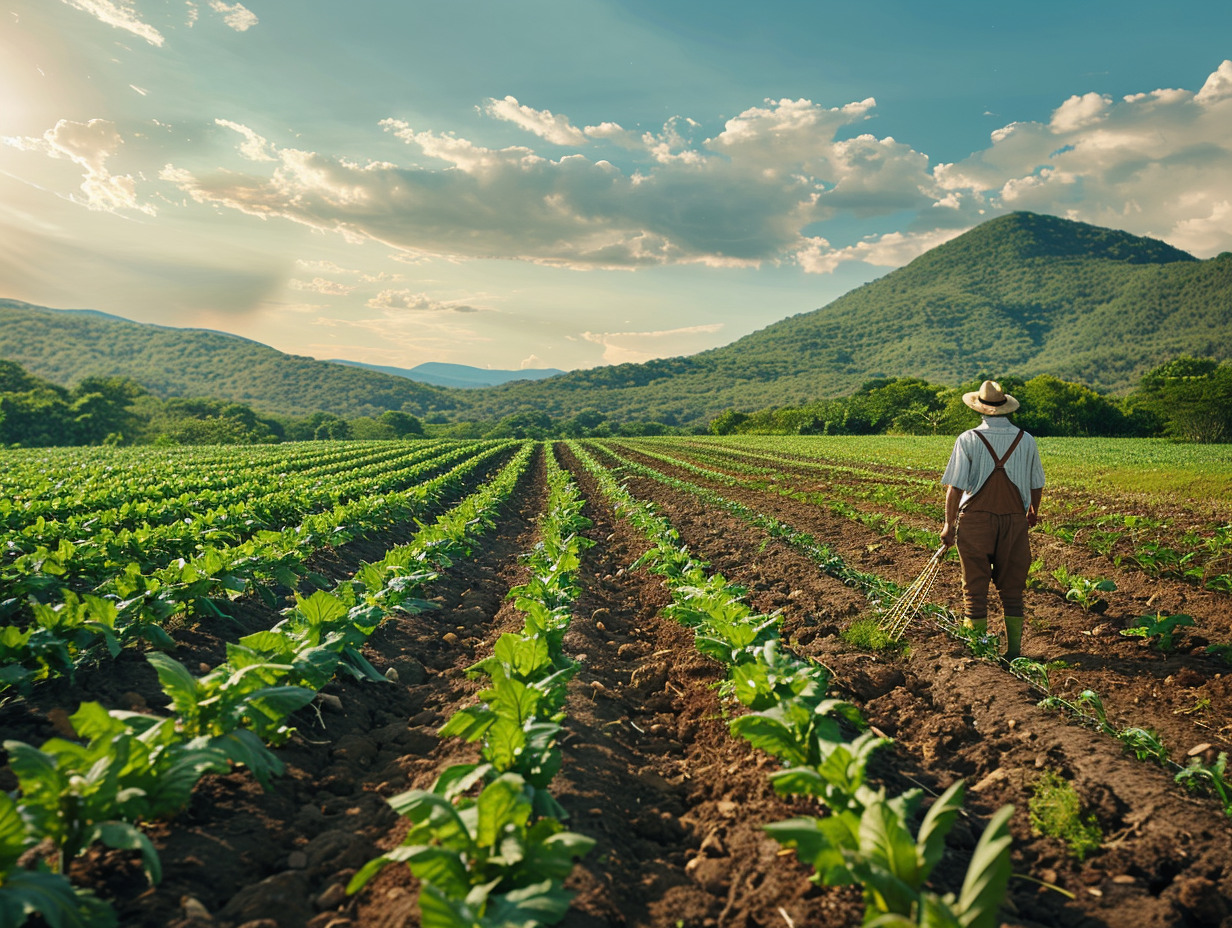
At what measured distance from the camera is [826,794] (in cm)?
250

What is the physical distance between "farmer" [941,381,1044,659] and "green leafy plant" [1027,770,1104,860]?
7.02 ft

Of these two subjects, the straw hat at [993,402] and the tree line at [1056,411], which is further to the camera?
the tree line at [1056,411]

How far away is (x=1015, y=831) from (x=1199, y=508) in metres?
12.3

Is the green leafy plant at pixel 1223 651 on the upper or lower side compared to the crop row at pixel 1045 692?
upper

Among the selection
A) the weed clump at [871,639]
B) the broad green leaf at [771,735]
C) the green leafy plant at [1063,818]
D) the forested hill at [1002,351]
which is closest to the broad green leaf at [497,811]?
the broad green leaf at [771,735]

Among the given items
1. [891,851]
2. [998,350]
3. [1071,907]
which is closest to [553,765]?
[891,851]

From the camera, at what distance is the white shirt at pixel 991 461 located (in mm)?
5215

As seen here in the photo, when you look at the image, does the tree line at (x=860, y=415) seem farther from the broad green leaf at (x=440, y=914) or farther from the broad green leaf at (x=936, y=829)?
the broad green leaf at (x=440, y=914)

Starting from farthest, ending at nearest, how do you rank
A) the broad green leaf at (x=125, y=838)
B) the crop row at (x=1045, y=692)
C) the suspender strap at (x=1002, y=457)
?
the suspender strap at (x=1002, y=457), the crop row at (x=1045, y=692), the broad green leaf at (x=125, y=838)

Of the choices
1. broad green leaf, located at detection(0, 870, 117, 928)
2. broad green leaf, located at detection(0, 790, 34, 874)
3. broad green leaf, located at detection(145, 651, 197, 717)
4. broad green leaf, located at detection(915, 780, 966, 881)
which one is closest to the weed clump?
broad green leaf, located at detection(915, 780, 966, 881)

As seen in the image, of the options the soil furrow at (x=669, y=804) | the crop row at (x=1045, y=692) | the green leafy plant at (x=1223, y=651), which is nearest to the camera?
the soil furrow at (x=669, y=804)

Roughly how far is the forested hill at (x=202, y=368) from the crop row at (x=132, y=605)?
150527mm

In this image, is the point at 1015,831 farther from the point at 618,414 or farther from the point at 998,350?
the point at 998,350

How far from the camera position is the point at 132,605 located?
4.49 m
